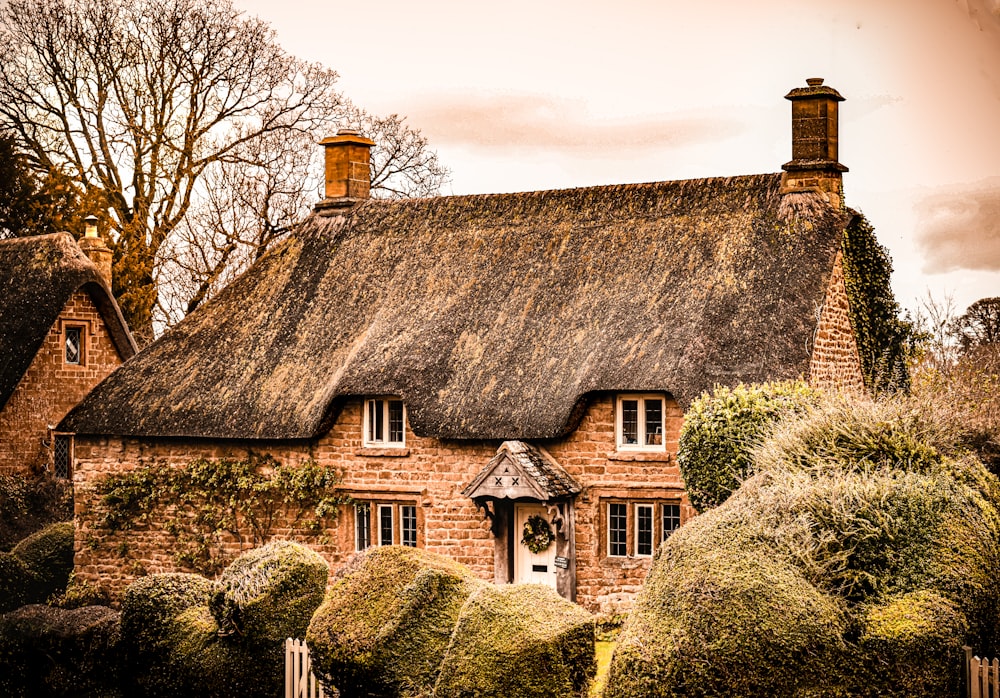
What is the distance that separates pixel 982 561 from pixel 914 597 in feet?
3.63

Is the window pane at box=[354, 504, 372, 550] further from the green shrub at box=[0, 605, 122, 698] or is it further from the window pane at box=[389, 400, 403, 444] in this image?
the green shrub at box=[0, 605, 122, 698]

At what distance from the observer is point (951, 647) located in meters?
12.1

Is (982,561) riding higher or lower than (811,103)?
lower

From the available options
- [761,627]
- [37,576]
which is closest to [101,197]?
[37,576]

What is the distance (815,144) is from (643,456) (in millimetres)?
6203

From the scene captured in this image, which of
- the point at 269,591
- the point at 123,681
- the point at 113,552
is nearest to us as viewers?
the point at 269,591

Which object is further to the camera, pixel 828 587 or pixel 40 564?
pixel 40 564

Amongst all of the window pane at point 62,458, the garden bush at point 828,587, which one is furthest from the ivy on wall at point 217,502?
the garden bush at point 828,587

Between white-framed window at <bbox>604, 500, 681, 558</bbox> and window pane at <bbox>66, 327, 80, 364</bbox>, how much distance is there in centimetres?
1381

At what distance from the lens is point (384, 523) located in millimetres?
23359

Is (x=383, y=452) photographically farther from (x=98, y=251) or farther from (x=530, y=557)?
(x=98, y=251)

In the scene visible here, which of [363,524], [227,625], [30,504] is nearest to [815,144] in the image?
[363,524]

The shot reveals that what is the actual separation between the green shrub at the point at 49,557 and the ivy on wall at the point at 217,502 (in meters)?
1.44

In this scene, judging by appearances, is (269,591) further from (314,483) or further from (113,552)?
(113,552)
